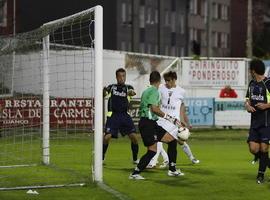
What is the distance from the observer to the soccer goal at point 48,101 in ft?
45.1

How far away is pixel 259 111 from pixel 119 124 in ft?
13.6

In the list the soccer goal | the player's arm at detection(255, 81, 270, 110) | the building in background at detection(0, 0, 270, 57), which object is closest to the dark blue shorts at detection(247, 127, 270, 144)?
the player's arm at detection(255, 81, 270, 110)

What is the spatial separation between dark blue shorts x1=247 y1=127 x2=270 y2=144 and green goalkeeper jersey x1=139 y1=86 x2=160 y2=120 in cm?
171

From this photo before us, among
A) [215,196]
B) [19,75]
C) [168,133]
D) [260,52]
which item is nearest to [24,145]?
[19,75]

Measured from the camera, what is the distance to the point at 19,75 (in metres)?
Result: 18.4

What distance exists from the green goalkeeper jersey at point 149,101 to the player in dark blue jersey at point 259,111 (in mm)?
1551

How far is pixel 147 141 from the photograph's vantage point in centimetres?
1397

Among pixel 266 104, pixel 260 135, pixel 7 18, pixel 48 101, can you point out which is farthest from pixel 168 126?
pixel 7 18

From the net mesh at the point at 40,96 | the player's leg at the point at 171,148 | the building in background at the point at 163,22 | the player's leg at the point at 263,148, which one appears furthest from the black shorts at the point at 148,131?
the building in background at the point at 163,22

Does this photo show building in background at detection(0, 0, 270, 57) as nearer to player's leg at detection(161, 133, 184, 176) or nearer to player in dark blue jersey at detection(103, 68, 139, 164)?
player in dark blue jersey at detection(103, 68, 139, 164)

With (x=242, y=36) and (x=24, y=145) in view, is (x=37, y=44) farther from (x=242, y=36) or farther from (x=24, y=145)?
(x=242, y=36)

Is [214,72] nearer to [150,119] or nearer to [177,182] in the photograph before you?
[150,119]

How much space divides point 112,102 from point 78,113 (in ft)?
29.7

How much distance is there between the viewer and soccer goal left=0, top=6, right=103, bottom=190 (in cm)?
1373
